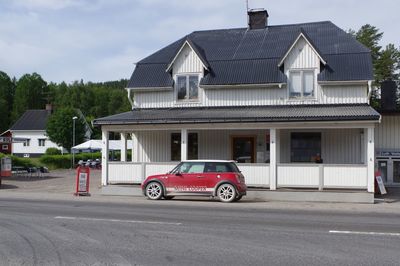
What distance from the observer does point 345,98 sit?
23.1m

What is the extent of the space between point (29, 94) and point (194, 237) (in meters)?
101

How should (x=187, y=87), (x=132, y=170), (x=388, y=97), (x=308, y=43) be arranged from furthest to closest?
1. (x=388, y=97)
2. (x=187, y=87)
3. (x=308, y=43)
4. (x=132, y=170)

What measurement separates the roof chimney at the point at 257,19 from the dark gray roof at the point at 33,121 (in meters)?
56.7

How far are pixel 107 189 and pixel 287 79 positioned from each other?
30.5 feet

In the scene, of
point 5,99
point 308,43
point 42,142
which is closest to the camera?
point 308,43

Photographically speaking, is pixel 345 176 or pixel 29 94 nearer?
pixel 345 176

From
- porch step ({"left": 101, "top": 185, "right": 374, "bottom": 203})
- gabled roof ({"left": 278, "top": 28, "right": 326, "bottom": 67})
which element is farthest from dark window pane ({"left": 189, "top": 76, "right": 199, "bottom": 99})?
porch step ({"left": 101, "top": 185, "right": 374, "bottom": 203})

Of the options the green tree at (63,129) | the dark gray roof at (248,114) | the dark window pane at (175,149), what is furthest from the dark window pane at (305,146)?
the green tree at (63,129)

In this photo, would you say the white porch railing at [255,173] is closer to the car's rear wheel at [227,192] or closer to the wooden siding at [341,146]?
the car's rear wheel at [227,192]

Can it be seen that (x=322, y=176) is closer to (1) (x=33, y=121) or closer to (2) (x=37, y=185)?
(2) (x=37, y=185)

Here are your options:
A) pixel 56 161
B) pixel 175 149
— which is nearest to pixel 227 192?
pixel 175 149

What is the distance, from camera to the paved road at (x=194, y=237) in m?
8.52

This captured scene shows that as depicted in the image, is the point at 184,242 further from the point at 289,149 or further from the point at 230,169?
the point at 289,149

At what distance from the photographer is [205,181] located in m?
19.3
